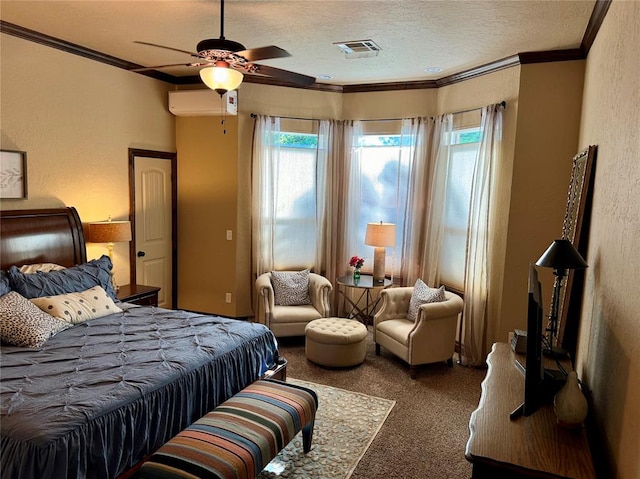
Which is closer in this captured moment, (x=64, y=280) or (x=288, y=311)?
(x=64, y=280)

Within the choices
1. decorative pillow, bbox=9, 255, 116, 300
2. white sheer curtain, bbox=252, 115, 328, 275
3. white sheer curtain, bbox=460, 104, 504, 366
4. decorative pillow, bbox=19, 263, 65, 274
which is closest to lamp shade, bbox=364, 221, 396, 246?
white sheer curtain, bbox=252, 115, 328, 275

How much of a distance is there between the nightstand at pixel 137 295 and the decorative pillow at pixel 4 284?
108cm

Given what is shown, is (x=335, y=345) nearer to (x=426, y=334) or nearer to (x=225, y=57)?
(x=426, y=334)

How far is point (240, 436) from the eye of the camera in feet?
7.77

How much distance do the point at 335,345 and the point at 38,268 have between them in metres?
2.65

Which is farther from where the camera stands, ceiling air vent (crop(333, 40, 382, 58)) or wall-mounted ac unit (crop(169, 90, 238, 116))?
wall-mounted ac unit (crop(169, 90, 238, 116))

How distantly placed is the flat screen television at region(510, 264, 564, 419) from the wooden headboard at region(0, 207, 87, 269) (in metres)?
3.80

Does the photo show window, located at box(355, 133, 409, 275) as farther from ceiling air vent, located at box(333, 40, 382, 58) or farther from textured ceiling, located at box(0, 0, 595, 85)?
ceiling air vent, located at box(333, 40, 382, 58)

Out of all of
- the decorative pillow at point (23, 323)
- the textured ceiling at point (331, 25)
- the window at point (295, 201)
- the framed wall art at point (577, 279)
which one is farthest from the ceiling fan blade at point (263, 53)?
the window at point (295, 201)

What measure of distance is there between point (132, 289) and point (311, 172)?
8.01ft

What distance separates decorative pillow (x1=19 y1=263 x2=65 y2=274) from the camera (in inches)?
144

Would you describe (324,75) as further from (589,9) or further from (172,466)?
(172,466)

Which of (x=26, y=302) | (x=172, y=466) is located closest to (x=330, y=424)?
(x=172, y=466)

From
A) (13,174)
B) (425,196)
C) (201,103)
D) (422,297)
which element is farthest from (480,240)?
(13,174)
